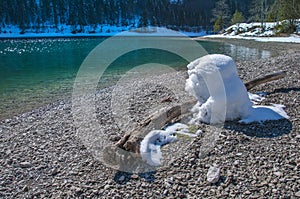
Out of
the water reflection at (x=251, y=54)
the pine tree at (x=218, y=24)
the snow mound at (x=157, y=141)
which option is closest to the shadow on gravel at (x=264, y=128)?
the snow mound at (x=157, y=141)

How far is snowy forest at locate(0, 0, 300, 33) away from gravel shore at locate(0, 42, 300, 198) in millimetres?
106904

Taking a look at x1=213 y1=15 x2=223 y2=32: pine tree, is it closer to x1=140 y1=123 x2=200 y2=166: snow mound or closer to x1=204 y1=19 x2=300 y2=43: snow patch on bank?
x1=204 y1=19 x2=300 y2=43: snow patch on bank

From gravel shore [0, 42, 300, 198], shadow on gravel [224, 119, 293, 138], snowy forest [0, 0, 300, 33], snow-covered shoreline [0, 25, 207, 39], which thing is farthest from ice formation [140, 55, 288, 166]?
snowy forest [0, 0, 300, 33]

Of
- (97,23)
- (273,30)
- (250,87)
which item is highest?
(97,23)

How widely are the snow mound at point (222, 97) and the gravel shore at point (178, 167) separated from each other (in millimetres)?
331

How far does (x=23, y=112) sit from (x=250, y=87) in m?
10.1

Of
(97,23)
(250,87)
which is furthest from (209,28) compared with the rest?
(250,87)

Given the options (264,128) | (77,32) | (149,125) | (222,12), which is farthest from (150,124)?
(222,12)

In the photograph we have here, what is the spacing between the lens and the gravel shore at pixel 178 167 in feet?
14.7

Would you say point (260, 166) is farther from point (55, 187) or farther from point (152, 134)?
point (55, 187)

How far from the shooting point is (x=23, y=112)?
1177cm

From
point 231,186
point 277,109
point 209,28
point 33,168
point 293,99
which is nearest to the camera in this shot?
point 231,186

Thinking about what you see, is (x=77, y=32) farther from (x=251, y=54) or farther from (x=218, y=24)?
(x=251, y=54)

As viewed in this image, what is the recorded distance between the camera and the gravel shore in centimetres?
448
